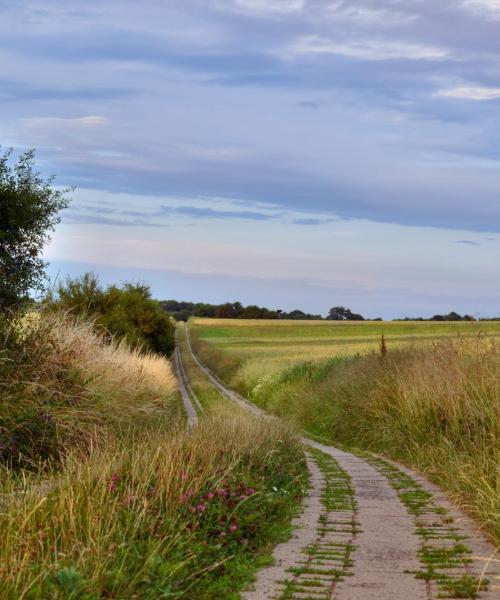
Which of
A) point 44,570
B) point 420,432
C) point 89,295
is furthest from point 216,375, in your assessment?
point 44,570

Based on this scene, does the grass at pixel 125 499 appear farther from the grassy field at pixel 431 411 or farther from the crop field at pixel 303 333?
the crop field at pixel 303 333

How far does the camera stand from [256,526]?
313 inches

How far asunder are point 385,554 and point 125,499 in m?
2.30

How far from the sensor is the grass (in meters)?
5.76

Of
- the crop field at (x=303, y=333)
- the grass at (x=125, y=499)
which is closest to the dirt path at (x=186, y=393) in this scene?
the grass at (x=125, y=499)

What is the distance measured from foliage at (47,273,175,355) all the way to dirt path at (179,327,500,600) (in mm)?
23936

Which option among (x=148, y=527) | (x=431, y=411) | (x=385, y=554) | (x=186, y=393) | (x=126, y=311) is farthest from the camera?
(x=126, y=311)

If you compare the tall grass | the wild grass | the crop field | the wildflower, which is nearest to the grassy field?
the wild grass

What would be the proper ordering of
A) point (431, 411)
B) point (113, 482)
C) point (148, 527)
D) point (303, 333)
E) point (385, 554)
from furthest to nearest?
point (303, 333)
point (431, 411)
point (113, 482)
point (385, 554)
point (148, 527)

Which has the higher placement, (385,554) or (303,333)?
(303,333)

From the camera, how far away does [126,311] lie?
4597cm

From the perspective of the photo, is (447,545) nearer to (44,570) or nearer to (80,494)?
(80,494)

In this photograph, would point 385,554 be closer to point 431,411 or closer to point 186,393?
point 431,411

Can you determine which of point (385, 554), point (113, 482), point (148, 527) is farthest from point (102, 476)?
point (385, 554)
